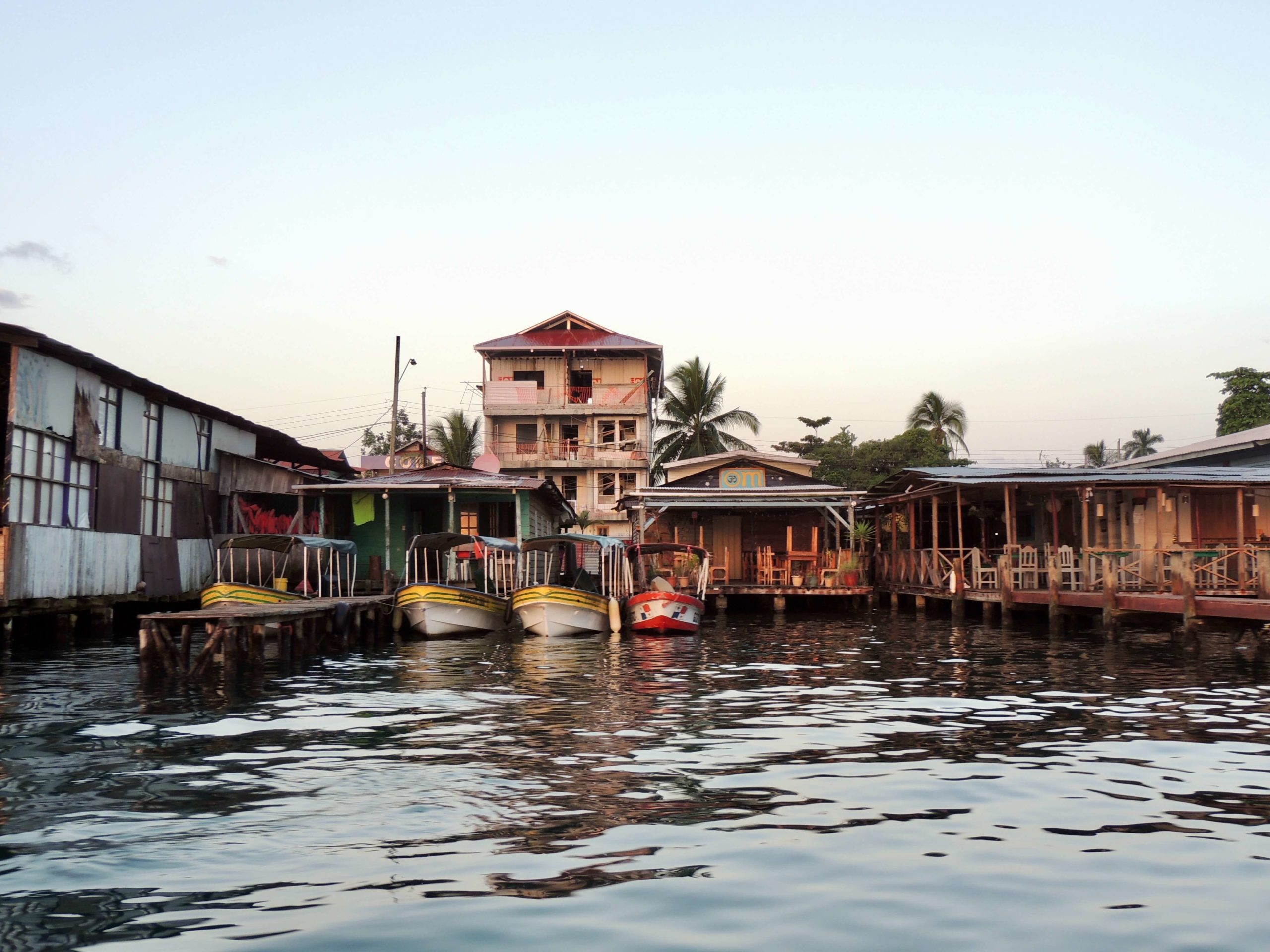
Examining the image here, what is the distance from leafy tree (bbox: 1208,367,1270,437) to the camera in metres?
49.3

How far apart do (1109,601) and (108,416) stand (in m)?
22.0

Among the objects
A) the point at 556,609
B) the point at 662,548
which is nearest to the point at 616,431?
the point at 662,548

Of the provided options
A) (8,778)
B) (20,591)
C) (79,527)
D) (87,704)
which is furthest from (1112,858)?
(79,527)

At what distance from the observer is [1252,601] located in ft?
59.1

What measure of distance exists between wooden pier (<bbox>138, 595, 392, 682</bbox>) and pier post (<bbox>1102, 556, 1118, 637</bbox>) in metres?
15.0

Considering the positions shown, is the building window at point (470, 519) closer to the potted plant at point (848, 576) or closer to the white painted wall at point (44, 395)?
the potted plant at point (848, 576)

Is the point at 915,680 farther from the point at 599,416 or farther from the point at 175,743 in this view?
the point at 599,416

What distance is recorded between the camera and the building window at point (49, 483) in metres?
21.2

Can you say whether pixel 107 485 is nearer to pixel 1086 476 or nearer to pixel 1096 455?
pixel 1086 476

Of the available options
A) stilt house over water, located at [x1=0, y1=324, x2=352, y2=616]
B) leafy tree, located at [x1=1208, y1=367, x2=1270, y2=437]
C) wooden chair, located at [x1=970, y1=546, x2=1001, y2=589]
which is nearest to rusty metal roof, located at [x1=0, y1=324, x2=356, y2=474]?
stilt house over water, located at [x1=0, y1=324, x2=352, y2=616]

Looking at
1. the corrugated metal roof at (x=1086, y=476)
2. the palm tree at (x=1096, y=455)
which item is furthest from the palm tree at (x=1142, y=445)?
the corrugated metal roof at (x=1086, y=476)

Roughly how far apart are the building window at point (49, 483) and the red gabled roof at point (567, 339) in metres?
31.1

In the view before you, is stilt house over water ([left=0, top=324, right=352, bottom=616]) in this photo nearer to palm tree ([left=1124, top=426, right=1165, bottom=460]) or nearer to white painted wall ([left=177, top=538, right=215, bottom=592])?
white painted wall ([left=177, top=538, right=215, bottom=592])

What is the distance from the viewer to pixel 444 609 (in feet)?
80.8
